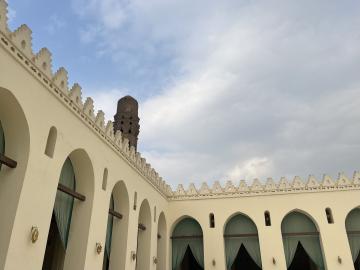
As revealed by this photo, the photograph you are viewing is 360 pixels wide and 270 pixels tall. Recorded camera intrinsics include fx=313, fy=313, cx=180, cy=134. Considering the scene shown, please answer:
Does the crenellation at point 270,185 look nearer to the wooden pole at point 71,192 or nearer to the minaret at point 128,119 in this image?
the minaret at point 128,119

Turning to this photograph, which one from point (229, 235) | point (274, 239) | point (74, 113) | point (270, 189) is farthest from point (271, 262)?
point (74, 113)

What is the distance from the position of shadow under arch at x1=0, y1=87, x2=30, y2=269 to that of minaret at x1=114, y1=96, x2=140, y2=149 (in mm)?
7707

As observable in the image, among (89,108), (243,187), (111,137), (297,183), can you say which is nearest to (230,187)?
(243,187)

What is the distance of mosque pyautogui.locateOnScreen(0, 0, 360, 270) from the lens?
197 inches

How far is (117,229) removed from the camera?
8578mm

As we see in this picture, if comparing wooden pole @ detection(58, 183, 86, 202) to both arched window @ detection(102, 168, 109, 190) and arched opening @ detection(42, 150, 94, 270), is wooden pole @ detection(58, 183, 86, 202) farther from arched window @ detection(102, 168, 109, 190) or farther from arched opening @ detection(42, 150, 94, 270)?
arched window @ detection(102, 168, 109, 190)

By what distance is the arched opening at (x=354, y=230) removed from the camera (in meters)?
10.6

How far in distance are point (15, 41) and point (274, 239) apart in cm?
979

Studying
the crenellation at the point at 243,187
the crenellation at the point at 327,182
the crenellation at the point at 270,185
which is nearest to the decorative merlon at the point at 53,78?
the crenellation at the point at 243,187

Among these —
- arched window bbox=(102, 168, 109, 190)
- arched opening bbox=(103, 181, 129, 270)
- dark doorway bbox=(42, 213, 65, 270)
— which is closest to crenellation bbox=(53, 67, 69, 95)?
arched window bbox=(102, 168, 109, 190)

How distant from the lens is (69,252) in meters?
6.60

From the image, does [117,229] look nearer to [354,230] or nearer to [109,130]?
[109,130]

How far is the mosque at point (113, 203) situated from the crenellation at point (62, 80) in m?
0.02

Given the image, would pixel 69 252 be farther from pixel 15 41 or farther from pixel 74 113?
pixel 15 41
